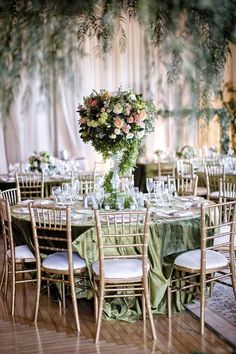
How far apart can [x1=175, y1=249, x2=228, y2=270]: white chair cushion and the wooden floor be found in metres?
0.42

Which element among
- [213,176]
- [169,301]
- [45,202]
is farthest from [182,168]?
[169,301]

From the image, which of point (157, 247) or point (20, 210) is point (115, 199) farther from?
point (20, 210)

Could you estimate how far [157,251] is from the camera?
143 inches

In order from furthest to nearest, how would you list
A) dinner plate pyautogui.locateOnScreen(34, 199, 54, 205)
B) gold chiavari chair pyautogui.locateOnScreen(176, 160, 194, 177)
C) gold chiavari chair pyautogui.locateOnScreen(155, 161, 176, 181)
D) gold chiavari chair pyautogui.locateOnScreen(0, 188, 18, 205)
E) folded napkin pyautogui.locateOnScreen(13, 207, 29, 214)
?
gold chiavari chair pyautogui.locateOnScreen(155, 161, 176, 181) < gold chiavari chair pyautogui.locateOnScreen(176, 160, 194, 177) < gold chiavari chair pyautogui.locateOnScreen(0, 188, 18, 205) < dinner plate pyautogui.locateOnScreen(34, 199, 54, 205) < folded napkin pyautogui.locateOnScreen(13, 207, 29, 214)

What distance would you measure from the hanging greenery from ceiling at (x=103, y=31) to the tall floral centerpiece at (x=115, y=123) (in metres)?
3.02

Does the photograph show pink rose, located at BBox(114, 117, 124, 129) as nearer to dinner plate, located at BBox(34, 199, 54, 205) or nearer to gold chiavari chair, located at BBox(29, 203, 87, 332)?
gold chiavari chair, located at BBox(29, 203, 87, 332)

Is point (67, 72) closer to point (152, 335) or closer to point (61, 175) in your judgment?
point (152, 335)

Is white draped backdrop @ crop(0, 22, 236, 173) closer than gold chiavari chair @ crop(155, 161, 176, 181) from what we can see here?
Yes

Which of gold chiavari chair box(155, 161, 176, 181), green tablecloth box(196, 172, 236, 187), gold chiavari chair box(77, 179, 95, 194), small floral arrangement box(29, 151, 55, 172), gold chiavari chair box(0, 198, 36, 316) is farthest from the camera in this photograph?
gold chiavari chair box(155, 161, 176, 181)

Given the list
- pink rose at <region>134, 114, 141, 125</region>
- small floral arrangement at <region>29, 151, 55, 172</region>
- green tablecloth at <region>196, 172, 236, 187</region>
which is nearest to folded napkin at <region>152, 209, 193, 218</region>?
pink rose at <region>134, 114, 141, 125</region>

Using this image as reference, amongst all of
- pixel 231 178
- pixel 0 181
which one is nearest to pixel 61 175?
pixel 0 181

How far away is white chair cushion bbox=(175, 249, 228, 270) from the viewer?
3.49m

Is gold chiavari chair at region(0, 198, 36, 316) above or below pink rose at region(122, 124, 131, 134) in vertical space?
below

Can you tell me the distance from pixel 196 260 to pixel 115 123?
1223 mm
